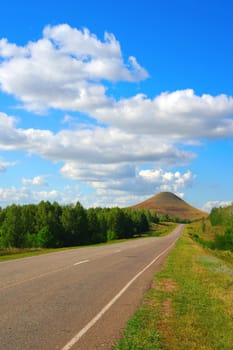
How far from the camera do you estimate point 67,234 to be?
280 feet

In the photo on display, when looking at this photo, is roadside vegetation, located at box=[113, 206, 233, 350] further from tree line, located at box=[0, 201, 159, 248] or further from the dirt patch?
tree line, located at box=[0, 201, 159, 248]

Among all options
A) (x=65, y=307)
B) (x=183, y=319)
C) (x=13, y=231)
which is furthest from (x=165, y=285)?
(x=13, y=231)

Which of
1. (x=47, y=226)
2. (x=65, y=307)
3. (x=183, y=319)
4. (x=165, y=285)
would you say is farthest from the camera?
(x=47, y=226)

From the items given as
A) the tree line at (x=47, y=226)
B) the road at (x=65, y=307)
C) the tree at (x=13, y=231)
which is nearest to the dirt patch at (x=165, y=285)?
the road at (x=65, y=307)

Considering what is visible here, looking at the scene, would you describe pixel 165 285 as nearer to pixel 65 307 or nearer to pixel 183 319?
pixel 183 319

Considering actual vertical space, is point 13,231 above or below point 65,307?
above

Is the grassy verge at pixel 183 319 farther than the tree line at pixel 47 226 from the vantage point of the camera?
No

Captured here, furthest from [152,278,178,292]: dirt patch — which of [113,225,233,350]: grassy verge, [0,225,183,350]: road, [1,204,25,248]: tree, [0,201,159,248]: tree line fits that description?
[1,204,25,248]: tree

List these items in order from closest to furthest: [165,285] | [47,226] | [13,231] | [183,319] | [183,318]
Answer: [183,319], [183,318], [165,285], [47,226], [13,231]

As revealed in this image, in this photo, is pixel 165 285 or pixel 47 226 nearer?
pixel 165 285

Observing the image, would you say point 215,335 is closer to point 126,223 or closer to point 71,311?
point 71,311

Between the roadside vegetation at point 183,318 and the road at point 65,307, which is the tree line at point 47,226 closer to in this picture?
the road at point 65,307

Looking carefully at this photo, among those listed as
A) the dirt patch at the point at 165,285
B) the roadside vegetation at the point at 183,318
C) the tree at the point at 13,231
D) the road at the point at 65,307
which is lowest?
the roadside vegetation at the point at 183,318

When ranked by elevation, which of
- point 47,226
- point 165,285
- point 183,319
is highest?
point 47,226
